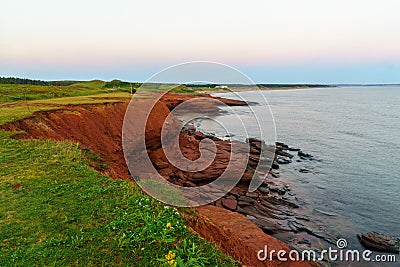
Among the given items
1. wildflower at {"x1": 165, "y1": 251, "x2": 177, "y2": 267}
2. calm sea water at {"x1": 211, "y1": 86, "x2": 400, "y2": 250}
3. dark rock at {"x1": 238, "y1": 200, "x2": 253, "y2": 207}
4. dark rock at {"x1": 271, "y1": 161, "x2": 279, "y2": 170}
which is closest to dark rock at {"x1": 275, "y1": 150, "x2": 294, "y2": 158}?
calm sea water at {"x1": 211, "y1": 86, "x2": 400, "y2": 250}

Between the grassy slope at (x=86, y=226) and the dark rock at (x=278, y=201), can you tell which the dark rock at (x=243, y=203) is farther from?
the grassy slope at (x=86, y=226)

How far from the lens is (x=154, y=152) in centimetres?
2273

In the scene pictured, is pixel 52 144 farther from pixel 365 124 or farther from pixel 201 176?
pixel 365 124

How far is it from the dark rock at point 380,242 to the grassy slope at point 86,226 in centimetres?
1090

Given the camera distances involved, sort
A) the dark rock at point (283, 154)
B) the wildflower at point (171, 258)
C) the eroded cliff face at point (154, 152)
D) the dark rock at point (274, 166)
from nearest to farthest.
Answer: the wildflower at point (171, 258) < the eroded cliff face at point (154, 152) < the dark rock at point (274, 166) < the dark rock at point (283, 154)

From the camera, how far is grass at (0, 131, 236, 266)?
449 cm

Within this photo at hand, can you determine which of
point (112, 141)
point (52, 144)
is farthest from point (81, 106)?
point (52, 144)

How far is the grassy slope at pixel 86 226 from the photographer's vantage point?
4496 millimetres

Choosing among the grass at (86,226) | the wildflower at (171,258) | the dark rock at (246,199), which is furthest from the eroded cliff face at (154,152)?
the wildflower at (171,258)

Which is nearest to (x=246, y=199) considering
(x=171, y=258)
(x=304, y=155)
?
(x=171, y=258)

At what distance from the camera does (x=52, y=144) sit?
10914 mm

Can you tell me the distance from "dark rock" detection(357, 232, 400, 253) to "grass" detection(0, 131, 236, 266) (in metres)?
10.8

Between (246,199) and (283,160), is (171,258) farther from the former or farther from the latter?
(283,160)

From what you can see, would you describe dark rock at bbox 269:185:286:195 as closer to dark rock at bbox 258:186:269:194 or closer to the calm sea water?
dark rock at bbox 258:186:269:194
